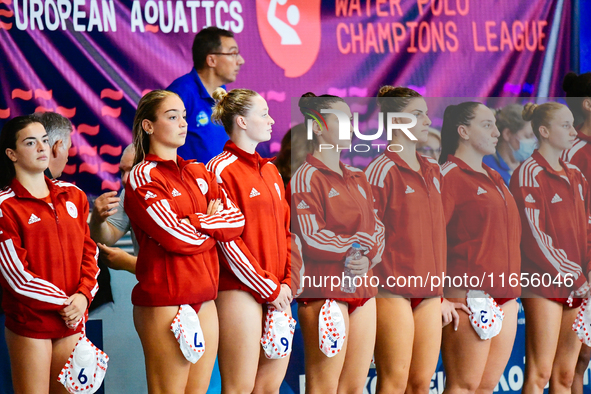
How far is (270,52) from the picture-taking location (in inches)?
149

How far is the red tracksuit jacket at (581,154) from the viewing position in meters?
3.72

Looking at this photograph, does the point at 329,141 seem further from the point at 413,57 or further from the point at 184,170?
the point at 413,57

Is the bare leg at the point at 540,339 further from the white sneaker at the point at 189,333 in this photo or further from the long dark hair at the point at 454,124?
the white sneaker at the point at 189,333

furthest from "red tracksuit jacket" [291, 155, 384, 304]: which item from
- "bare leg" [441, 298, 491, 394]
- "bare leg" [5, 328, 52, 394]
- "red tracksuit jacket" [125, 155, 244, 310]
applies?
"bare leg" [5, 328, 52, 394]

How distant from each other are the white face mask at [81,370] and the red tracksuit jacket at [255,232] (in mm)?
635

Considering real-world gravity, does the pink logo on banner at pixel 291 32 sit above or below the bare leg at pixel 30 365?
above

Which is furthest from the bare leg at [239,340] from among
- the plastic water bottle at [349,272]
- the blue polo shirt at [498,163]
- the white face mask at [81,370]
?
the blue polo shirt at [498,163]

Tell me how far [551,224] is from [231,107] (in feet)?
5.75

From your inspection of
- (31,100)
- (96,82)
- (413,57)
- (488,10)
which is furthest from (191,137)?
(488,10)

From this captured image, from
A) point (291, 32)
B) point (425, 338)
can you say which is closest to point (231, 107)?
point (291, 32)

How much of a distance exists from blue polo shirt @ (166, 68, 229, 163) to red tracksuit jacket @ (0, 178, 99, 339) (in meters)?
0.78

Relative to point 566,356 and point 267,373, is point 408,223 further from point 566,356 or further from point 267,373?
point 566,356

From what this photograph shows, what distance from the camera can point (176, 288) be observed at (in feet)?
8.99

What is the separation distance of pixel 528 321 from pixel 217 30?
2259mm
